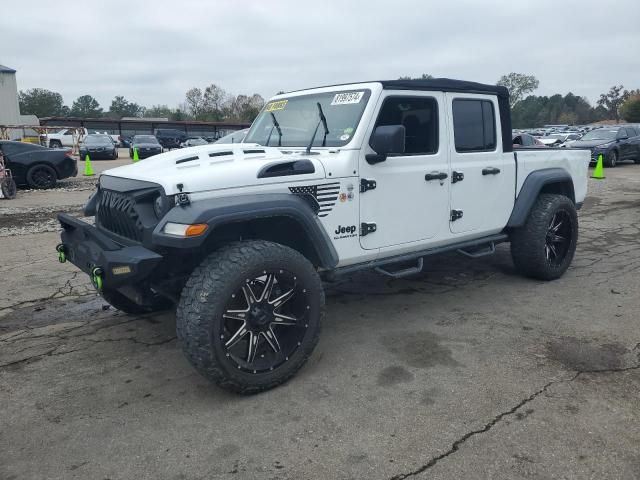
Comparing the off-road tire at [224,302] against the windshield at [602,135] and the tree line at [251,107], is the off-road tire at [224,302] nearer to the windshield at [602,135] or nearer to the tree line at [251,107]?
the windshield at [602,135]

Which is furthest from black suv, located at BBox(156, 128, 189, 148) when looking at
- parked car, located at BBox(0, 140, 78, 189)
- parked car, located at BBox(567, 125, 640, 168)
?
parked car, located at BBox(567, 125, 640, 168)

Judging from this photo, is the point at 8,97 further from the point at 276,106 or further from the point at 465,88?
the point at 465,88

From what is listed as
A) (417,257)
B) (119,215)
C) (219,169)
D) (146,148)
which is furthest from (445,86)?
(146,148)

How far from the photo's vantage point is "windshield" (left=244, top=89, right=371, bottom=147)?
12.9 feet

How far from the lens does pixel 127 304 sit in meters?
4.55

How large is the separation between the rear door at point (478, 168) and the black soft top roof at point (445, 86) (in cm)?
5

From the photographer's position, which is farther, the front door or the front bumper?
the front door

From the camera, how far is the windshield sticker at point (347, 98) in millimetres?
3998

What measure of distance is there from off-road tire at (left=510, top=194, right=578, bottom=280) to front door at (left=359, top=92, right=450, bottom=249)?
4.12 feet

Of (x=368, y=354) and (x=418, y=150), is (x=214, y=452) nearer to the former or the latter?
(x=368, y=354)

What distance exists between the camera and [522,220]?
509 cm

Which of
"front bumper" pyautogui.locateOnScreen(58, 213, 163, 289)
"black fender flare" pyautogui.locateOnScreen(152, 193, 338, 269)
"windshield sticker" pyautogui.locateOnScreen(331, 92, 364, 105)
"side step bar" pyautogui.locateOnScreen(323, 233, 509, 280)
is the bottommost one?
"side step bar" pyautogui.locateOnScreen(323, 233, 509, 280)

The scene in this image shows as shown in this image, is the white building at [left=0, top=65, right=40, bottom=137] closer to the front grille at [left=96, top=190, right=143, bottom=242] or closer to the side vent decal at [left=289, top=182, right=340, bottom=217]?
the front grille at [left=96, top=190, right=143, bottom=242]

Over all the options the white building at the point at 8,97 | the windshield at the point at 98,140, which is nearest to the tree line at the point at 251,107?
the white building at the point at 8,97
